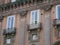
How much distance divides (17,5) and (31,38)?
529 centimetres

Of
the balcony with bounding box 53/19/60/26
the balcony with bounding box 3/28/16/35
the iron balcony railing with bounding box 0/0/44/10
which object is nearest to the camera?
the balcony with bounding box 53/19/60/26

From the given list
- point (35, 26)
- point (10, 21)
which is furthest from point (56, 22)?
point (10, 21)

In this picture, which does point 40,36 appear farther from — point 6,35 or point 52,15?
point 6,35

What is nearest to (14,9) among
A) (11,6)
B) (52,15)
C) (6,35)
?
(11,6)

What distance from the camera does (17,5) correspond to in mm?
27328

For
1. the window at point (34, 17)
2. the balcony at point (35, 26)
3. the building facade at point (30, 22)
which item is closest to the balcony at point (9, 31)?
the building facade at point (30, 22)

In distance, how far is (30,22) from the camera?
2572 cm

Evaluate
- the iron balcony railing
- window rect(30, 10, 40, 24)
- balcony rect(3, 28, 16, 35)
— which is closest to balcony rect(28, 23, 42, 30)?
window rect(30, 10, 40, 24)

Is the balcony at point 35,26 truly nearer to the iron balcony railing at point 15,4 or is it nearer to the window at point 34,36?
the window at point 34,36

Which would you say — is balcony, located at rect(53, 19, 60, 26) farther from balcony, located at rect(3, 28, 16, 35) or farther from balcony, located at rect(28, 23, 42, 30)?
balcony, located at rect(3, 28, 16, 35)

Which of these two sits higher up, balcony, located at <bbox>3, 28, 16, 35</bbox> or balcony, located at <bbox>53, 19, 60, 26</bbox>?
balcony, located at <bbox>53, 19, 60, 26</bbox>

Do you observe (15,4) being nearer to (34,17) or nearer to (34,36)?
(34,17)

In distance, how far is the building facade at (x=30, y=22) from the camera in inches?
944

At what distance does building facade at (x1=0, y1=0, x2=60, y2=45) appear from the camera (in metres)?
24.0
